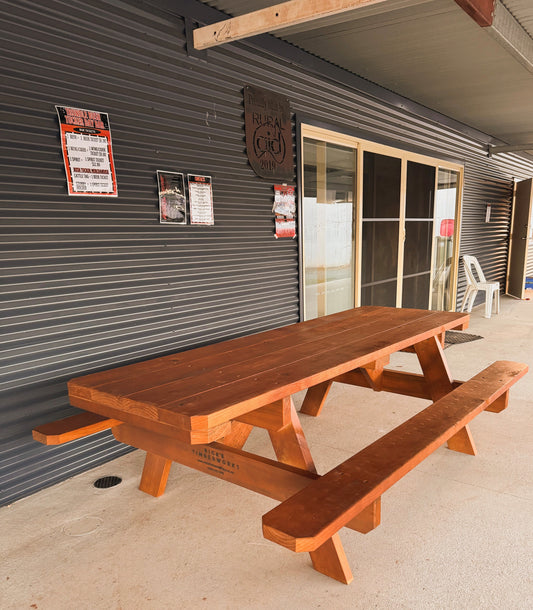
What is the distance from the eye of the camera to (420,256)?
20.2 feet

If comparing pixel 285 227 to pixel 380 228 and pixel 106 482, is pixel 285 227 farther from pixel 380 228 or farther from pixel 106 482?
pixel 106 482

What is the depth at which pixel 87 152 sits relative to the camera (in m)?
2.33

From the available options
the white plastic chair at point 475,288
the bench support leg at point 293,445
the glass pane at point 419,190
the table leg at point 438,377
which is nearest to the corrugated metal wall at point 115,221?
the bench support leg at point 293,445

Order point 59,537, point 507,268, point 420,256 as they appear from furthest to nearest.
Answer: point 507,268 < point 420,256 < point 59,537

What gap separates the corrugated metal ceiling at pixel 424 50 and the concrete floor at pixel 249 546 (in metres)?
2.83

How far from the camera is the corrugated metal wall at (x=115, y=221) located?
212 cm

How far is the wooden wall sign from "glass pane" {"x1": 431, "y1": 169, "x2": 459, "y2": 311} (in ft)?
11.2

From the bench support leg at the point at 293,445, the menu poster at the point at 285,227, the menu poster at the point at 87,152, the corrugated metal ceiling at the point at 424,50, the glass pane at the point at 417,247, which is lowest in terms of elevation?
the bench support leg at the point at 293,445

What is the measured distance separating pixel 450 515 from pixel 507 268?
8.36 m

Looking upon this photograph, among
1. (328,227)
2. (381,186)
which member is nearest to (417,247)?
(381,186)

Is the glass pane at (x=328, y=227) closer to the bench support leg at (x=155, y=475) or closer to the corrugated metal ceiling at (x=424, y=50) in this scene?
the corrugated metal ceiling at (x=424, y=50)

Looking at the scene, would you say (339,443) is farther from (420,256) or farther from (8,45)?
(420,256)

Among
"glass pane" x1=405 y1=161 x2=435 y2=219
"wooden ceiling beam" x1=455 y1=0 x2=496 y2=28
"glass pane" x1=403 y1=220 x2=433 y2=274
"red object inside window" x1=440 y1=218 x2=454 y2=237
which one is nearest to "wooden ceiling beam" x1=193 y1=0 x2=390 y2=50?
"wooden ceiling beam" x1=455 y1=0 x2=496 y2=28

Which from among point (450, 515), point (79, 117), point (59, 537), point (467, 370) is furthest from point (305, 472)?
point (467, 370)
